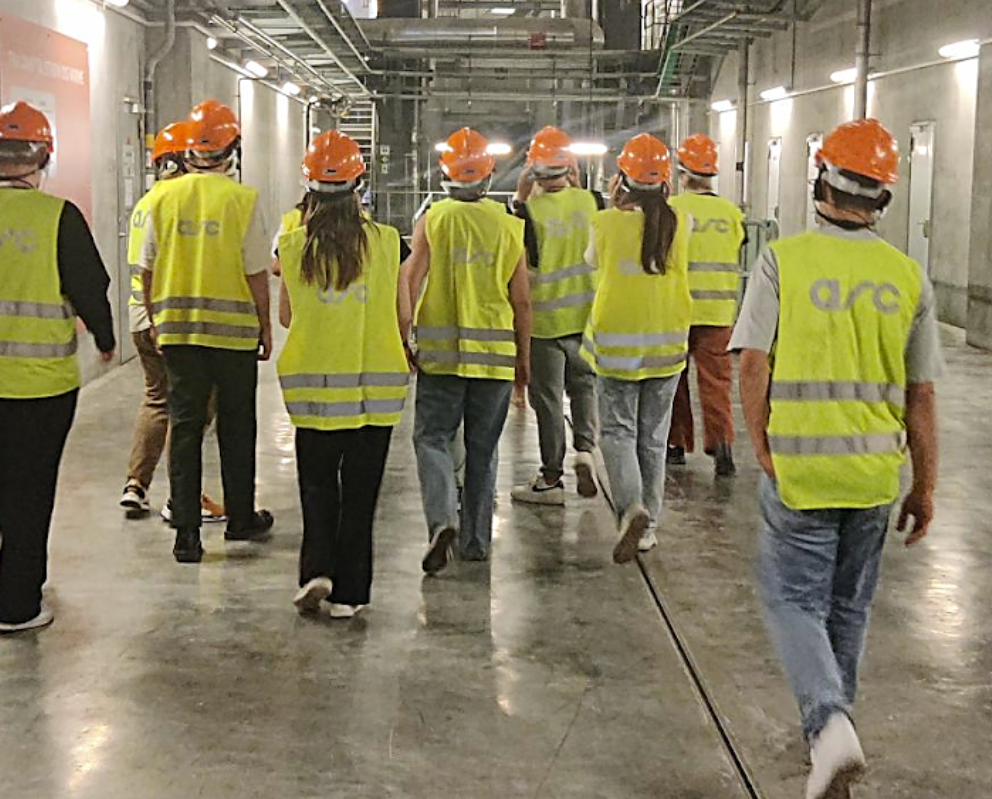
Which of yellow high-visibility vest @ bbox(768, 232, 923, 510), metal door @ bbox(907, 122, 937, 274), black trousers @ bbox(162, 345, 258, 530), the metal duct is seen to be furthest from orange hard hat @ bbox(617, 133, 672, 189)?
the metal duct

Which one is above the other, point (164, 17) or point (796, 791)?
point (164, 17)

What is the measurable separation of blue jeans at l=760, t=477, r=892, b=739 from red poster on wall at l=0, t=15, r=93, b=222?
6.48 meters

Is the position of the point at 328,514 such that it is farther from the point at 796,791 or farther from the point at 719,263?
the point at 719,263

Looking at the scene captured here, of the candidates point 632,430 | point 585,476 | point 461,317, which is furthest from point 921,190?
point 461,317

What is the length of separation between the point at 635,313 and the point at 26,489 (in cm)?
238

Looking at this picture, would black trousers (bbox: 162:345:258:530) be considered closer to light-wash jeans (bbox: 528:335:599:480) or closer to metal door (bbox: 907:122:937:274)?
light-wash jeans (bbox: 528:335:599:480)

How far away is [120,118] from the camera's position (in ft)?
37.0

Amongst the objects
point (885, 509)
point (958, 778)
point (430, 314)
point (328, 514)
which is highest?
point (430, 314)

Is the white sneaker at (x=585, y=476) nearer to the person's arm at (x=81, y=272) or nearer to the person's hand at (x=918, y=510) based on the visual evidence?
the person's arm at (x=81, y=272)

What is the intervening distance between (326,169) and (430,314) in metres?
0.94

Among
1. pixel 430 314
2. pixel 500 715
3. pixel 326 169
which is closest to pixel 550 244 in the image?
pixel 430 314

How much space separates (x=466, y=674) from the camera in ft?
13.7

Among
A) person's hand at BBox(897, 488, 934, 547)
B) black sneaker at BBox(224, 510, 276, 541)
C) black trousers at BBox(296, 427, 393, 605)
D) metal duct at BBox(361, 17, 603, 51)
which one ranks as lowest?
black sneaker at BBox(224, 510, 276, 541)

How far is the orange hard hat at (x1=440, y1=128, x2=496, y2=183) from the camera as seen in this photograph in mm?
5145
